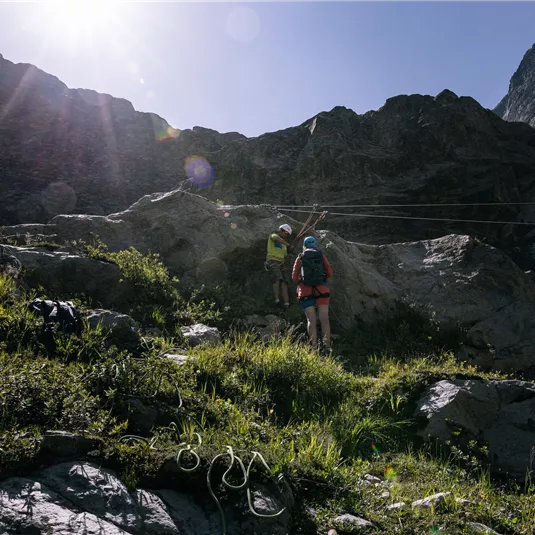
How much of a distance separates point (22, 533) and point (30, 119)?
2684cm

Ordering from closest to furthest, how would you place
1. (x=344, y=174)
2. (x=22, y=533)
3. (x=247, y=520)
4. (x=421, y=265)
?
(x=22, y=533) → (x=247, y=520) → (x=421, y=265) → (x=344, y=174)

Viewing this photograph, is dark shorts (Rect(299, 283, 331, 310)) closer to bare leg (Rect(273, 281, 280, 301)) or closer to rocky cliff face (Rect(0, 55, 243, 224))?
bare leg (Rect(273, 281, 280, 301))

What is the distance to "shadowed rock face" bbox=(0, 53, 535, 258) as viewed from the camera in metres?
20.1

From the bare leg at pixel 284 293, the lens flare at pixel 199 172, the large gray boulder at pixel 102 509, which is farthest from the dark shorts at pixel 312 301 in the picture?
the lens flare at pixel 199 172

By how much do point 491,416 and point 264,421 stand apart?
3.22 m

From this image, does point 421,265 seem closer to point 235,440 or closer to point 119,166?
point 235,440

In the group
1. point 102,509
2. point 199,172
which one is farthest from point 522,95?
point 102,509

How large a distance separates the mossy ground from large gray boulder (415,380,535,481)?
9.4 inches

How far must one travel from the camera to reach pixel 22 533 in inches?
98.4

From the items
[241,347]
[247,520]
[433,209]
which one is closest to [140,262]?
[241,347]

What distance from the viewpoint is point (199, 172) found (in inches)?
914

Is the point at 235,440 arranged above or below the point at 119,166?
below

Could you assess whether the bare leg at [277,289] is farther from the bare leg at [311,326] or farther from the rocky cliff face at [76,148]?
the rocky cliff face at [76,148]

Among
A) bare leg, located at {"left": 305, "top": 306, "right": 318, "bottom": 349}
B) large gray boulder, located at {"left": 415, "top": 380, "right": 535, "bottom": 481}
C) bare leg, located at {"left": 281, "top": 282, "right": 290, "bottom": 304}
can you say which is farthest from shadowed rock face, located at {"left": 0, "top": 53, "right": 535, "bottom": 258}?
large gray boulder, located at {"left": 415, "top": 380, "right": 535, "bottom": 481}
